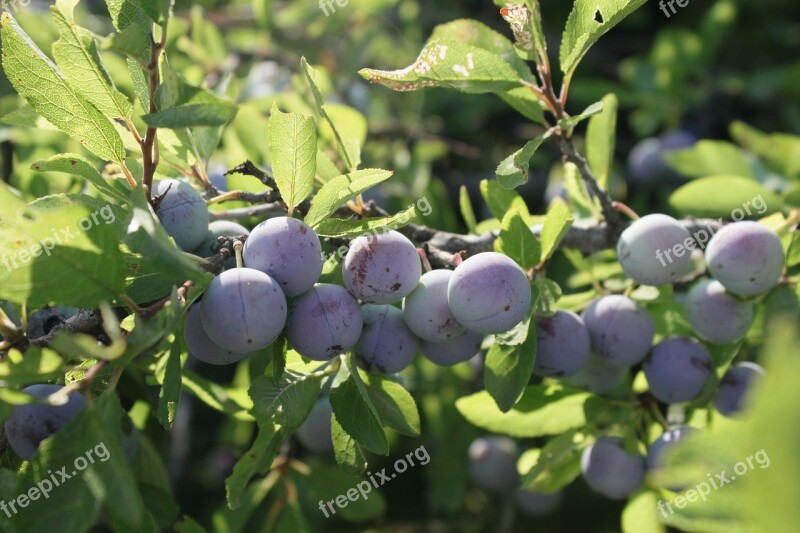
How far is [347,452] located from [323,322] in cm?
25

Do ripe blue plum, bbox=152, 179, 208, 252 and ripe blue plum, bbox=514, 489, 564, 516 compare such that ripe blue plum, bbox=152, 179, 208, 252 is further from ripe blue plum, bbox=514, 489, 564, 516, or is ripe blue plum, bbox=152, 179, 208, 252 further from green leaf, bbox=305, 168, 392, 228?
ripe blue plum, bbox=514, 489, 564, 516

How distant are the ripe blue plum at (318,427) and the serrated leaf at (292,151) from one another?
2.72 feet

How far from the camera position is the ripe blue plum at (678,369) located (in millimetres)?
1166

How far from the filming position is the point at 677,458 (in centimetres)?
56

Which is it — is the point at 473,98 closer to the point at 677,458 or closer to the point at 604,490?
the point at 604,490

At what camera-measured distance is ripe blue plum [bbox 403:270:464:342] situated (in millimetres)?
952

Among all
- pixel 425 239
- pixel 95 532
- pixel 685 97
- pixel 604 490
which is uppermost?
pixel 425 239

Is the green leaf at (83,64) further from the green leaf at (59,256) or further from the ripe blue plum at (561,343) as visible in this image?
the ripe blue plum at (561,343)

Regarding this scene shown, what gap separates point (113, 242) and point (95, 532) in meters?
1.28

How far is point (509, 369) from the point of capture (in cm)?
103

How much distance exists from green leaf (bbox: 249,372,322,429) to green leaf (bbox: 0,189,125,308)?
212 mm

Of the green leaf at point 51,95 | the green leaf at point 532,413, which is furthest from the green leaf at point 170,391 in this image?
the green leaf at point 532,413

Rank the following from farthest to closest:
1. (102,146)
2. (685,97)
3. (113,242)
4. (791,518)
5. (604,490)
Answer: (685,97) < (604,490) < (102,146) < (113,242) < (791,518)

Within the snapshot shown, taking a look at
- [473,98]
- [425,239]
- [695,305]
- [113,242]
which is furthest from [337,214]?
[473,98]
